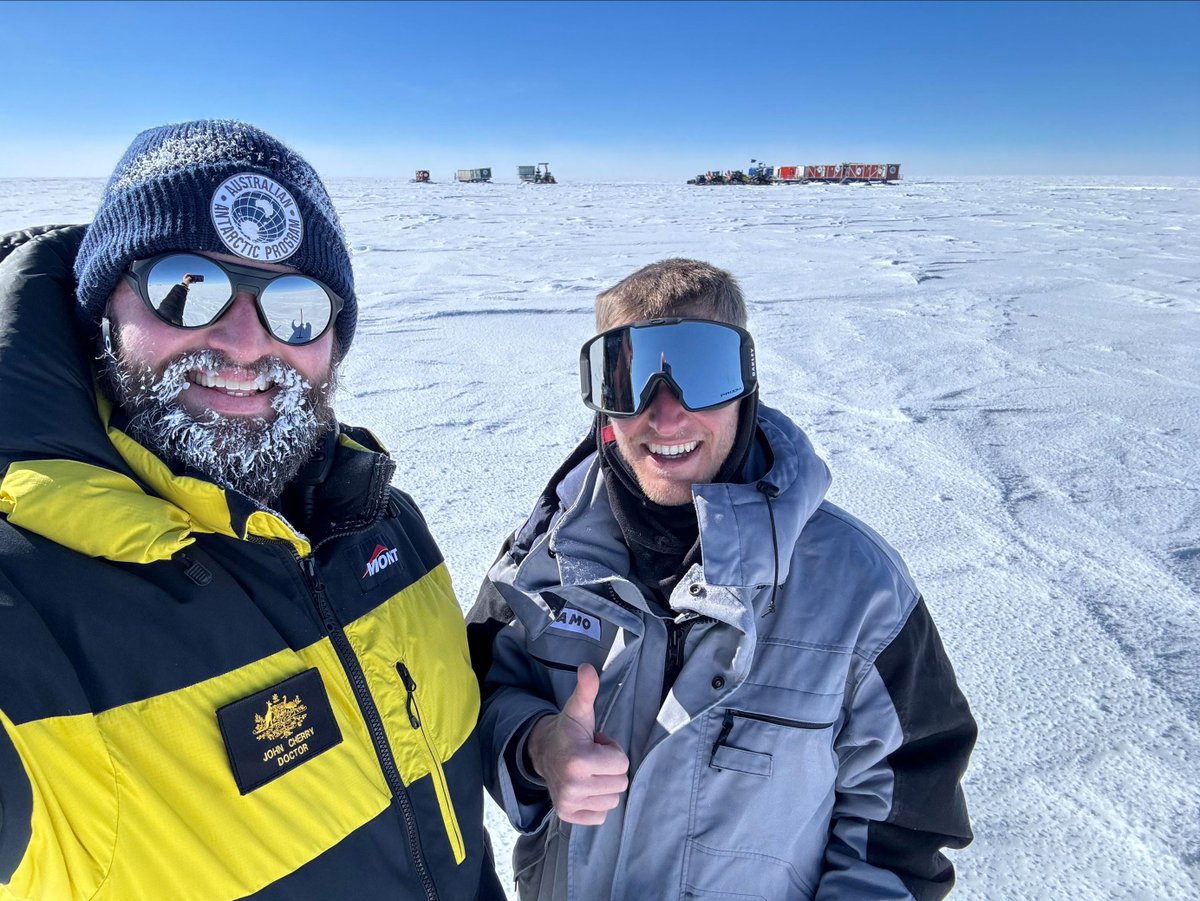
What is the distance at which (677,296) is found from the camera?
1.37 metres

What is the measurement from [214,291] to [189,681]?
62 centimetres

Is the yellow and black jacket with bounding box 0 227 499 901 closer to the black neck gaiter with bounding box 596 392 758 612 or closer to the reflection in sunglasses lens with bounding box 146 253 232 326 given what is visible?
the reflection in sunglasses lens with bounding box 146 253 232 326

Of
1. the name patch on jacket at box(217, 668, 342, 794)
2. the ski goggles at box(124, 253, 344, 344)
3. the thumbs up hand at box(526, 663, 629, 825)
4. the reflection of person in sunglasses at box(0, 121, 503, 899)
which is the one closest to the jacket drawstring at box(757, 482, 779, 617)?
the thumbs up hand at box(526, 663, 629, 825)

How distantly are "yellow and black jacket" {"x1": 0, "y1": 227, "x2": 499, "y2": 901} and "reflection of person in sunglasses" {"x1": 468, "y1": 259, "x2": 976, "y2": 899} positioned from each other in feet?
0.71

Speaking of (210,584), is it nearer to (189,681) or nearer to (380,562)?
(189,681)

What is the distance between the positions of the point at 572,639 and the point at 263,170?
3.29 ft

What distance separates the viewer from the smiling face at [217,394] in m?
1.03

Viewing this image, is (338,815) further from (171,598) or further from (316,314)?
(316,314)

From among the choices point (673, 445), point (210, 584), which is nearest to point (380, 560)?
point (210, 584)

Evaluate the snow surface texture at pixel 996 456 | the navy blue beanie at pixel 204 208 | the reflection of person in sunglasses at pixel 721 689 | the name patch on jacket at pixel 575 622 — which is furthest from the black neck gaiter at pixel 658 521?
the snow surface texture at pixel 996 456

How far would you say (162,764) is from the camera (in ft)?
2.64

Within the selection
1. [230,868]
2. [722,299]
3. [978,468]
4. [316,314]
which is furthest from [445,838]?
[978,468]

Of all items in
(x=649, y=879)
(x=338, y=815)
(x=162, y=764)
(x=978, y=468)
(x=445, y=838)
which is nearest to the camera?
(x=162, y=764)

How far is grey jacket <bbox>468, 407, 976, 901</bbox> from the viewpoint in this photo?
43.5 inches
